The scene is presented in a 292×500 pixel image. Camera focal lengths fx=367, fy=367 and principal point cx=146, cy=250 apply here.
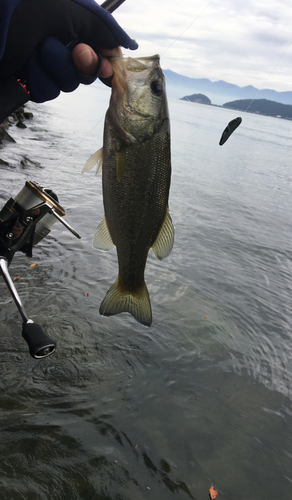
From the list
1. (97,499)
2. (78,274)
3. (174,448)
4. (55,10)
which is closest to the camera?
(55,10)

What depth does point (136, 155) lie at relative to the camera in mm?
2344

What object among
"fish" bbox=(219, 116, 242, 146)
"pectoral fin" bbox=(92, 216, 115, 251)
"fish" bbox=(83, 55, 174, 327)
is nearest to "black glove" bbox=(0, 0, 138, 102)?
"fish" bbox=(83, 55, 174, 327)

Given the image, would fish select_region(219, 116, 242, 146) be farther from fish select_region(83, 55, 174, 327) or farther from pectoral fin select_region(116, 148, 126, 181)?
pectoral fin select_region(116, 148, 126, 181)

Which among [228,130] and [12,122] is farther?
[12,122]

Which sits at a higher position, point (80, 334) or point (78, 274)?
point (80, 334)

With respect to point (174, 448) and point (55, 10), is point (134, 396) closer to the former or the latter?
point (174, 448)

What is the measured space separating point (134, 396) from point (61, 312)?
161 centimetres

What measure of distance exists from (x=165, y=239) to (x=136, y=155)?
2.29 feet

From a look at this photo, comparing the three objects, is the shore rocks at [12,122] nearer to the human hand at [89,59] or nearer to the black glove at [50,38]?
the black glove at [50,38]

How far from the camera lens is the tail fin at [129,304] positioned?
119 inches

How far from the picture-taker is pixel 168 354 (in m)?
4.95

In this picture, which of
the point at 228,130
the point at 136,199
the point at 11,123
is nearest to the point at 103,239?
the point at 136,199

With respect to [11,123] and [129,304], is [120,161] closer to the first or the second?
[129,304]

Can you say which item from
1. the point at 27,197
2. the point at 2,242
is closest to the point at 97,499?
the point at 2,242
